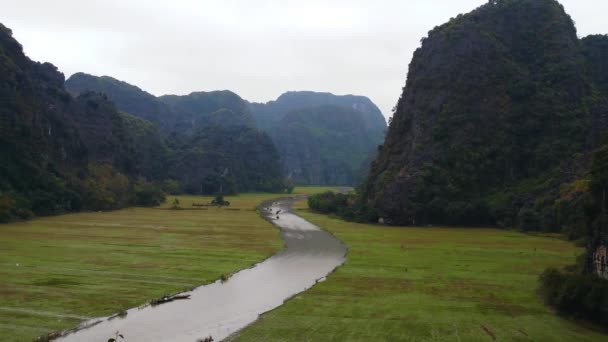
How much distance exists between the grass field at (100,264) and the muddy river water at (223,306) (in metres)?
1.27

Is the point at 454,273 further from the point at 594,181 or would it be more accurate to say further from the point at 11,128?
the point at 11,128

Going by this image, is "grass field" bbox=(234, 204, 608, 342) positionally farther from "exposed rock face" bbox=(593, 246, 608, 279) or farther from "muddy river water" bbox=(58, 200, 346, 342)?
"exposed rock face" bbox=(593, 246, 608, 279)

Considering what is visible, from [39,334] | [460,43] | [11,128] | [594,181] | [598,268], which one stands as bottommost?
[39,334]

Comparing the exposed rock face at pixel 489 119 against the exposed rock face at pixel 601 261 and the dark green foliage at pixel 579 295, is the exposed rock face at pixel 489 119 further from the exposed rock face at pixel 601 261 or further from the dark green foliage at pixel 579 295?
the dark green foliage at pixel 579 295

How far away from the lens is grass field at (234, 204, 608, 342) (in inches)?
924

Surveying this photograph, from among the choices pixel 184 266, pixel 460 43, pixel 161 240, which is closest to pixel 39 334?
pixel 184 266

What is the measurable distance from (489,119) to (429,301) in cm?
7281

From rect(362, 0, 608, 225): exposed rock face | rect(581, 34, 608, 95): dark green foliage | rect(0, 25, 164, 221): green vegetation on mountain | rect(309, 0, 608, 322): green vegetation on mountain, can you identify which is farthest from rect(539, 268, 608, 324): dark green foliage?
rect(581, 34, 608, 95): dark green foliage

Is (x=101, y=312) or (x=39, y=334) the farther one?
(x=101, y=312)

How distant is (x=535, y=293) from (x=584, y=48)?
9579cm

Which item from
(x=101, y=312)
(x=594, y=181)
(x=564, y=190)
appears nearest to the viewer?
(x=101, y=312)

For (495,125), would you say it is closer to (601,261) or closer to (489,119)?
(489,119)

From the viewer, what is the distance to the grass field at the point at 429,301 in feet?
77.0

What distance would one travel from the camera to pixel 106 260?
132 ft
